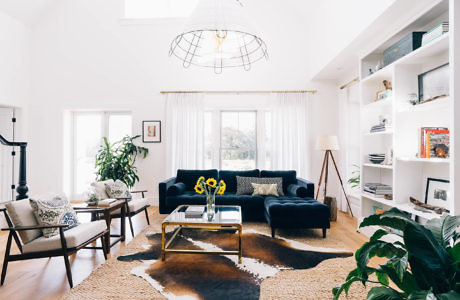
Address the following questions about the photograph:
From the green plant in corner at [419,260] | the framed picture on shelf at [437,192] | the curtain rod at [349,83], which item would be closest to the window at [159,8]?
the curtain rod at [349,83]

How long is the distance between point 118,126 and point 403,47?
5.18 m

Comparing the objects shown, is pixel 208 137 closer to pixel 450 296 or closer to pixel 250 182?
pixel 250 182

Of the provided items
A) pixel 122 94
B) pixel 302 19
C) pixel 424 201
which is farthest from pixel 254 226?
pixel 302 19

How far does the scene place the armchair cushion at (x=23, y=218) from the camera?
7.25 feet

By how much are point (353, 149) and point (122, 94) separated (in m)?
4.66

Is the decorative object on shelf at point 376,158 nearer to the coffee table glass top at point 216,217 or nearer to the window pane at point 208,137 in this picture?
Answer: the coffee table glass top at point 216,217

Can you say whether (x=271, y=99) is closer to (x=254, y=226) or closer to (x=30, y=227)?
(x=254, y=226)

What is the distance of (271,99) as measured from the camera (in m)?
5.20

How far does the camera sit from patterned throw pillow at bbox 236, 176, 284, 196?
171 inches

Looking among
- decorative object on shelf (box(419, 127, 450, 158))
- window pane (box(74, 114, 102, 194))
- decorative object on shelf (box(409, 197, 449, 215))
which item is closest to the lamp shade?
decorative object on shelf (box(409, 197, 449, 215))

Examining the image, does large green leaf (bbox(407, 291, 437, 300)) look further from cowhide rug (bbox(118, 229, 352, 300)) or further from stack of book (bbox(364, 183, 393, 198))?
stack of book (bbox(364, 183, 393, 198))

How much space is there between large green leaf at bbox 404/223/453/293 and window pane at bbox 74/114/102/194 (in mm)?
5869

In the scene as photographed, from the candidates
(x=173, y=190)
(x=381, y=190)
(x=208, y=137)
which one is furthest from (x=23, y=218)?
(x=381, y=190)

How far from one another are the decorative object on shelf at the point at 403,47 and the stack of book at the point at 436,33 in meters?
0.16
